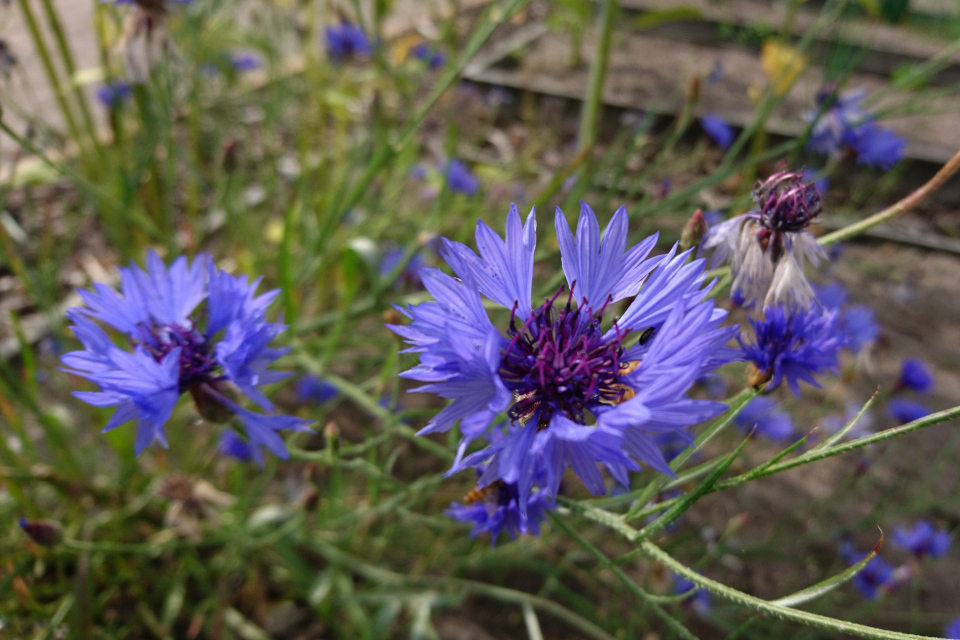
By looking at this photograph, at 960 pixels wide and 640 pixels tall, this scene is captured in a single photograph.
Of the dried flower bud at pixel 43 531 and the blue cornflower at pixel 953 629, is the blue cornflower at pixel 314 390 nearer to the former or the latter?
the dried flower bud at pixel 43 531

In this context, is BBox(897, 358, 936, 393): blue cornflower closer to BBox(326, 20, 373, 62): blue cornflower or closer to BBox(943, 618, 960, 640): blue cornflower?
BBox(943, 618, 960, 640): blue cornflower

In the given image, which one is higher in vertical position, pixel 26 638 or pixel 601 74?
pixel 601 74

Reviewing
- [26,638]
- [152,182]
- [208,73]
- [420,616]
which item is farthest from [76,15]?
[420,616]

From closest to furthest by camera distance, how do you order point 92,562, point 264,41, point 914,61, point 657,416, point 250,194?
point 657,416 → point 92,562 → point 264,41 → point 250,194 → point 914,61

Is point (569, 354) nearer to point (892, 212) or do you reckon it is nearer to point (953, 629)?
point (892, 212)

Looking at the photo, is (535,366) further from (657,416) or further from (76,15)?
(76,15)

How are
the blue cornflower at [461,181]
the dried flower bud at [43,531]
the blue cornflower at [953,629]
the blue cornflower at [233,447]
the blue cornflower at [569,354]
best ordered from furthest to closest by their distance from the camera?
1. the blue cornflower at [461,181]
2. the blue cornflower at [233,447]
3. the blue cornflower at [953,629]
4. the dried flower bud at [43,531]
5. the blue cornflower at [569,354]

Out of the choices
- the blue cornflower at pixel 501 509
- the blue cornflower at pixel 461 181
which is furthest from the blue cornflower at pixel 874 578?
the blue cornflower at pixel 461 181

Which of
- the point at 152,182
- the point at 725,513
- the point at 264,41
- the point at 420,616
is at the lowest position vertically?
the point at 725,513
